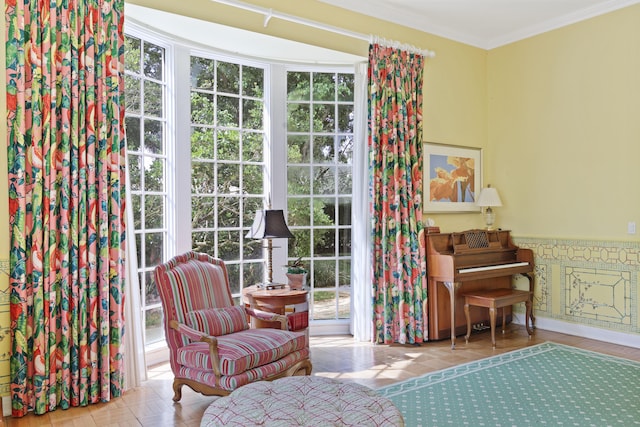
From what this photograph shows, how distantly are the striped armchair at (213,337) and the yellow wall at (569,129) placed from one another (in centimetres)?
333

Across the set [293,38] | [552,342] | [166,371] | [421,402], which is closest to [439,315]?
[552,342]

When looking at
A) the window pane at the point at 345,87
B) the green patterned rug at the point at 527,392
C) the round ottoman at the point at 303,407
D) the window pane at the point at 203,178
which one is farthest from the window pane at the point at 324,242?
the round ottoman at the point at 303,407

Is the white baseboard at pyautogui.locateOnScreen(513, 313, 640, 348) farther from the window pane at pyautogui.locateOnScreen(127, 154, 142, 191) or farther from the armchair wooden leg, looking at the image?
the window pane at pyautogui.locateOnScreen(127, 154, 142, 191)

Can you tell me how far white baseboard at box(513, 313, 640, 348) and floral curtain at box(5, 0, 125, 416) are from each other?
14.0ft

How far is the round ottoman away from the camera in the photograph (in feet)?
6.79

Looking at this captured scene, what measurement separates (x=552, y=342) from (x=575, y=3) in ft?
10.7

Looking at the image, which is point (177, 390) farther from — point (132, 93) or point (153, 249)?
point (132, 93)

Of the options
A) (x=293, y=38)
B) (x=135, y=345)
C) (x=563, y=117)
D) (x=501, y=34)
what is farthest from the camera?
(x=501, y=34)

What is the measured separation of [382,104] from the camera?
486cm

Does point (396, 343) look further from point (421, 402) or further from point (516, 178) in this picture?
point (516, 178)

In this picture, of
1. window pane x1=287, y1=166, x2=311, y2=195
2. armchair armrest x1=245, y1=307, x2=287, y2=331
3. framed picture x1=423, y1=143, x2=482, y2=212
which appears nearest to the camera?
armchair armrest x1=245, y1=307, x2=287, y2=331

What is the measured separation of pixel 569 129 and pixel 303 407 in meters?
4.36

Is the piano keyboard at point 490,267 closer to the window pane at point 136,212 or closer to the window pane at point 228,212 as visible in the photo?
the window pane at point 228,212

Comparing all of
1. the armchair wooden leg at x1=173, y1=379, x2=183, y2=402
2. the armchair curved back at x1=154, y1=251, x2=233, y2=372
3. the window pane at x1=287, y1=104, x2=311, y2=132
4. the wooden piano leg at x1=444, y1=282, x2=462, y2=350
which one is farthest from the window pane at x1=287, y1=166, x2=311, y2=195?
the armchair wooden leg at x1=173, y1=379, x2=183, y2=402
